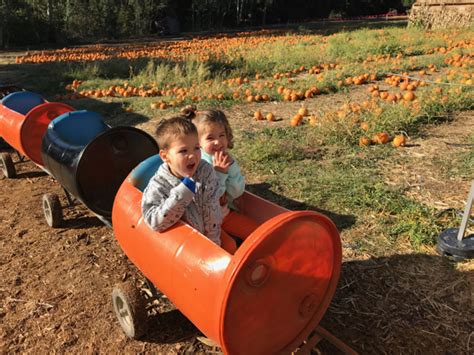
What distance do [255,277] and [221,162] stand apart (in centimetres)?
109

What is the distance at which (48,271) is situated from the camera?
3.96 metres

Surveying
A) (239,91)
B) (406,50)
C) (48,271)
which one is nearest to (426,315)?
(48,271)

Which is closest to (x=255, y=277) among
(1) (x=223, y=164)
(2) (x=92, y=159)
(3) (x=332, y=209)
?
→ (1) (x=223, y=164)

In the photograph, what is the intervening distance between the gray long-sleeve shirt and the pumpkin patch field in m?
0.85

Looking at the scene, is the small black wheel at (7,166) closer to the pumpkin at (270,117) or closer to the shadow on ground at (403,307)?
the pumpkin at (270,117)

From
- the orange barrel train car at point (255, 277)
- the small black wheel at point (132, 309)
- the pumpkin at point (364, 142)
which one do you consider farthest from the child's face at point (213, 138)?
the pumpkin at point (364, 142)

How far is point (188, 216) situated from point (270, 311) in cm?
86

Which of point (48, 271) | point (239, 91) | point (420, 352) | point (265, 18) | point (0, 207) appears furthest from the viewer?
point (265, 18)

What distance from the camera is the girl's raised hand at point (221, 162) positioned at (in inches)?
122

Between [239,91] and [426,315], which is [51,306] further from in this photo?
[239,91]

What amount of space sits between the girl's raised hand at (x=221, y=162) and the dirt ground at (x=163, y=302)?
1.22m

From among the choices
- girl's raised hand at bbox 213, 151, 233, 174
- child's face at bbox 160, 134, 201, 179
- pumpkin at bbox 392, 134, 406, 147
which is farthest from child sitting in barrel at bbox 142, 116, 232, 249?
pumpkin at bbox 392, 134, 406, 147

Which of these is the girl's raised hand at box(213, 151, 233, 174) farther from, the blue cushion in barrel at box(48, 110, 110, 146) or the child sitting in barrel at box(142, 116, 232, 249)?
the blue cushion in barrel at box(48, 110, 110, 146)

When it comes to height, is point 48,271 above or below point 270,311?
below
